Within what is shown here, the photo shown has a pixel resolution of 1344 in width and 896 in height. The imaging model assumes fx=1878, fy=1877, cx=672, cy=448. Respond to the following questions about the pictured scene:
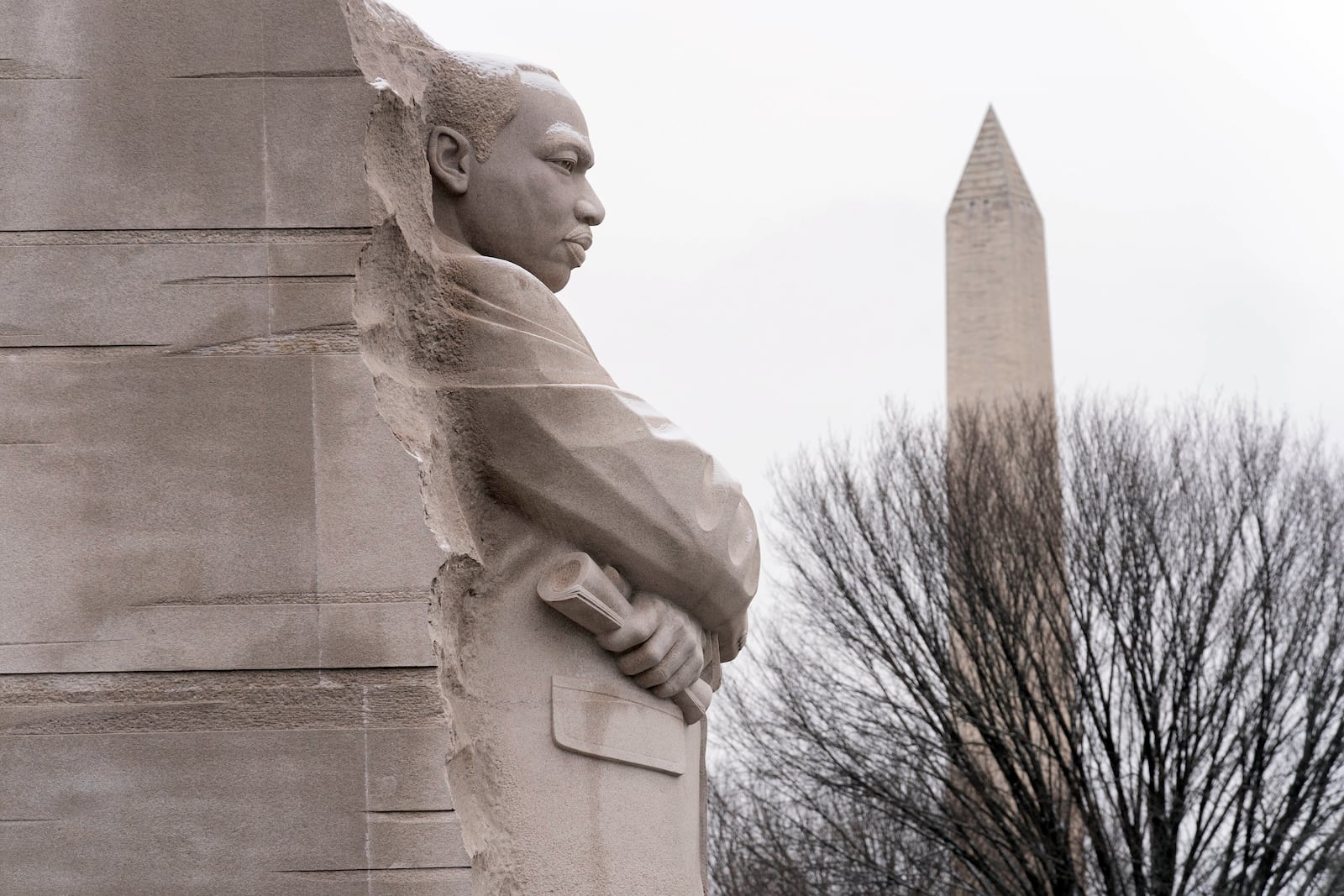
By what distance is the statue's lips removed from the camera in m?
4.51

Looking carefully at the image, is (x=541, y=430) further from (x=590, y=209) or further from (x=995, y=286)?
(x=995, y=286)

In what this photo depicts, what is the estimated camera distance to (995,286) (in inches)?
1209

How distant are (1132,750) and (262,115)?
46.4 ft

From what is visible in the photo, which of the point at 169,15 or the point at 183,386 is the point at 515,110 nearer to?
the point at 169,15

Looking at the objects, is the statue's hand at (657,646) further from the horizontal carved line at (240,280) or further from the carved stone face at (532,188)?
the horizontal carved line at (240,280)

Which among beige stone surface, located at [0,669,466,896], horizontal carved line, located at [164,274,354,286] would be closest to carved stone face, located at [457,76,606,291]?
horizontal carved line, located at [164,274,354,286]

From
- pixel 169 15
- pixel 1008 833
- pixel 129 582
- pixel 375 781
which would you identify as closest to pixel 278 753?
pixel 375 781

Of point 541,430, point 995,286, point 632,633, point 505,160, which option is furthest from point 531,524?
point 995,286

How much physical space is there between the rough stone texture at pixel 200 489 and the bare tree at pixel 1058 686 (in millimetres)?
13590

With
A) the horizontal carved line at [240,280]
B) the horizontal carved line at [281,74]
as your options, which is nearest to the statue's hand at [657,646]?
the horizontal carved line at [240,280]

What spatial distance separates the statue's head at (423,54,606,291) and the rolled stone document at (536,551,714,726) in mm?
809

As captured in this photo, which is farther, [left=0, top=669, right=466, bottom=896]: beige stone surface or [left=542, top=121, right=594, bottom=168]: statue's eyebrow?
[left=542, top=121, right=594, bottom=168]: statue's eyebrow

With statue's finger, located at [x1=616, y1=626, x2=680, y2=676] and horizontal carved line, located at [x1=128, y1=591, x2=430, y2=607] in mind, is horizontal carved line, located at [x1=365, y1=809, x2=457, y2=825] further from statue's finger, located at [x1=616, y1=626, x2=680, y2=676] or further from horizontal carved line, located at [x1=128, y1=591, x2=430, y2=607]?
statue's finger, located at [x1=616, y1=626, x2=680, y2=676]

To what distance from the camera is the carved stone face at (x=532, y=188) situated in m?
4.40
